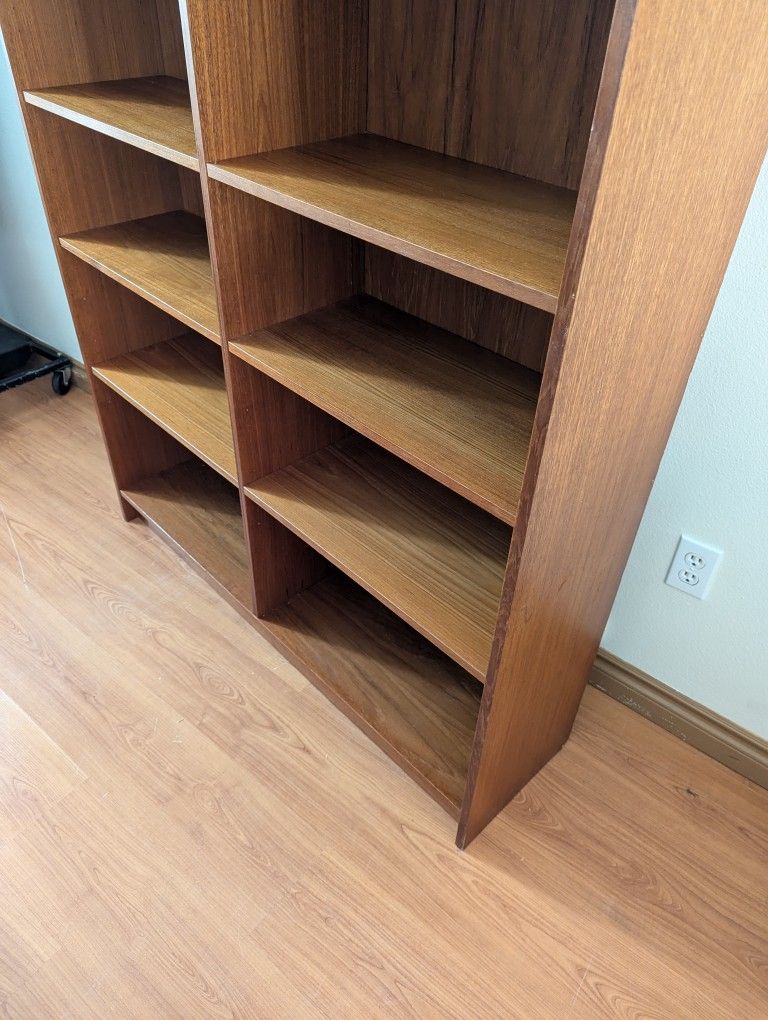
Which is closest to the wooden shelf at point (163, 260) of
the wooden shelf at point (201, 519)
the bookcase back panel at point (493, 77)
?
the bookcase back panel at point (493, 77)

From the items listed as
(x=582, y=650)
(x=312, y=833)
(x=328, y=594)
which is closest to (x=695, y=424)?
(x=582, y=650)

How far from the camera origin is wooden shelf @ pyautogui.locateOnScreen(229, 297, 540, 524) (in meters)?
0.84

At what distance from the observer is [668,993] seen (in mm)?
1011

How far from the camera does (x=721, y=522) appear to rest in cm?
109

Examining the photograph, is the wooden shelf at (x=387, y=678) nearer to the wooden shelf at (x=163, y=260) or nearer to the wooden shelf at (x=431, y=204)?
the wooden shelf at (x=163, y=260)

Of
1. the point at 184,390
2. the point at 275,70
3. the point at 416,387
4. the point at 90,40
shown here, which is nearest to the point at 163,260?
the point at 184,390

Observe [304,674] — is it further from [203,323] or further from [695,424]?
[695,424]

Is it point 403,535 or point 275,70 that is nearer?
point 275,70

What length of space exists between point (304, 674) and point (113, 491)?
2.61 ft

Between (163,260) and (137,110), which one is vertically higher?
(137,110)

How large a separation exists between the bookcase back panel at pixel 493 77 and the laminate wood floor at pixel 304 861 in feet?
3.20

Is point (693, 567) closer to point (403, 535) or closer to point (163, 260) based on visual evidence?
point (403, 535)

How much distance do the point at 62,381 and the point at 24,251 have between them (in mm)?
384

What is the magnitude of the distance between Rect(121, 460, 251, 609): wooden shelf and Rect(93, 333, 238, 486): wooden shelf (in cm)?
27
